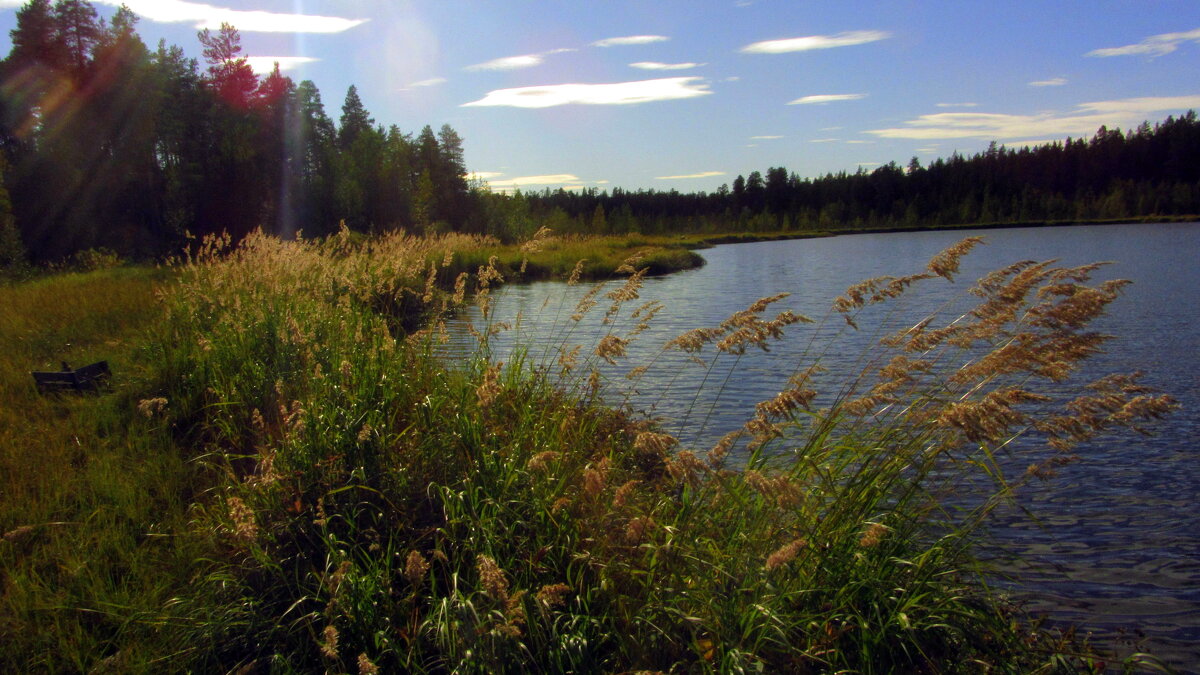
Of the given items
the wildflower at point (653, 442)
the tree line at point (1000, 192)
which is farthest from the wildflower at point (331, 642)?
the tree line at point (1000, 192)

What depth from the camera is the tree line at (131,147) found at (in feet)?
111

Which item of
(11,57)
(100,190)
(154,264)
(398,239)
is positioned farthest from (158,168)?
(398,239)

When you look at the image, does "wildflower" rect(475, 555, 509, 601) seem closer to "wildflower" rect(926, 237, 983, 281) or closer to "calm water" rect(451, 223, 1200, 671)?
"calm water" rect(451, 223, 1200, 671)

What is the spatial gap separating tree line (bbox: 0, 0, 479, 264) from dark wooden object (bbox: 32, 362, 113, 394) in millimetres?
24718

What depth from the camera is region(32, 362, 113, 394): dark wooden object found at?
6695 mm

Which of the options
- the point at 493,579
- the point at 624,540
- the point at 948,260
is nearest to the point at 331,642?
the point at 493,579

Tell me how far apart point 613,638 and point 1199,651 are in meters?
3.44

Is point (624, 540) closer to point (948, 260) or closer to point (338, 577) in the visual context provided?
point (338, 577)

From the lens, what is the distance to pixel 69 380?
22.0 feet

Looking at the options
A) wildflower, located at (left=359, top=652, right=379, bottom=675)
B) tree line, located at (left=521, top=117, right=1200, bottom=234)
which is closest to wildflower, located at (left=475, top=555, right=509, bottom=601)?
wildflower, located at (left=359, top=652, right=379, bottom=675)

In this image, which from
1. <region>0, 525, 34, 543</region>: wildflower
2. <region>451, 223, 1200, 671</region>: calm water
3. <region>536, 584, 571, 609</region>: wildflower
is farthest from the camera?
<region>451, 223, 1200, 671</region>: calm water

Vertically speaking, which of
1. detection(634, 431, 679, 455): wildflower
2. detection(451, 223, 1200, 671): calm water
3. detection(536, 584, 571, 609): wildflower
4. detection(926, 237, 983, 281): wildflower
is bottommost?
detection(451, 223, 1200, 671): calm water

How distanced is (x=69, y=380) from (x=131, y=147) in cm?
3464

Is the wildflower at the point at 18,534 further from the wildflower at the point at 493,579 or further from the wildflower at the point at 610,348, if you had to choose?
the wildflower at the point at 610,348
